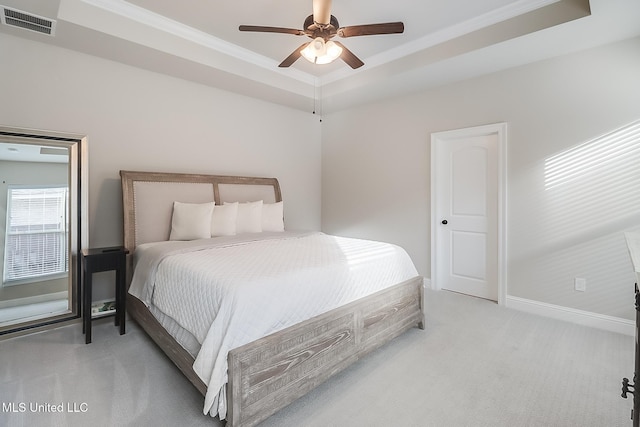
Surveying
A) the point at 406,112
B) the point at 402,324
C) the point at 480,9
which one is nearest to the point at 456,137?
the point at 406,112

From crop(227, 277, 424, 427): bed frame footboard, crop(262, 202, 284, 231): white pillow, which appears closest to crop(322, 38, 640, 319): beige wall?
crop(262, 202, 284, 231): white pillow

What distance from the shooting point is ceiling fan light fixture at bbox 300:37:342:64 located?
2.42 metres

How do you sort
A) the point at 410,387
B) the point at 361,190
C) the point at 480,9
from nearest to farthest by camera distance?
the point at 410,387, the point at 480,9, the point at 361,190

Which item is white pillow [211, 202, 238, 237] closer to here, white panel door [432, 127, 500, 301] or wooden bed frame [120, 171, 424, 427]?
wooden bed frame [120, 171, 424, 427]

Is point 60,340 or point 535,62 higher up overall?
point 535,62

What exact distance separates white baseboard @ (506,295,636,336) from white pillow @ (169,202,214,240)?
136 inches

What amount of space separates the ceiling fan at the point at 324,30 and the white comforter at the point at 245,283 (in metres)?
1.65

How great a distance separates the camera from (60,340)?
2.58 meters

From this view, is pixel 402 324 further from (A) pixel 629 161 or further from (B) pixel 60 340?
(B) pixel 60 340

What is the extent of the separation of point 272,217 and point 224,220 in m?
0.68

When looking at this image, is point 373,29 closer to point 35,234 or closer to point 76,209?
point 76,209

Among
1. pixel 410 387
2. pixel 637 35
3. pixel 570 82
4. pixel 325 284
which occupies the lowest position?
pixel 410 387

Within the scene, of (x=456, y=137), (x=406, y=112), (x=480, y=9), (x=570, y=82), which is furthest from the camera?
(x=406, y=112)

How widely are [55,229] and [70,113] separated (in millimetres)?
1154
